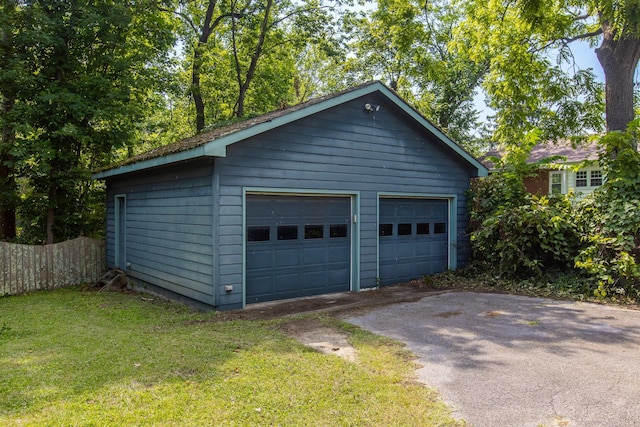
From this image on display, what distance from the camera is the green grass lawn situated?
3348mm

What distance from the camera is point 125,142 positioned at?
1221 centimetres

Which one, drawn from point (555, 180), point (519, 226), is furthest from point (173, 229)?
point (555, 180)

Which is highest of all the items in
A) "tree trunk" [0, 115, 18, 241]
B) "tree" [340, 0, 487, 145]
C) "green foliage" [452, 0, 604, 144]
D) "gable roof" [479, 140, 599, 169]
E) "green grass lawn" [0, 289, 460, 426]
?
"tree" [340, 0, 487, 145]

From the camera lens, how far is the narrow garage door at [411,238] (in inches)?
381

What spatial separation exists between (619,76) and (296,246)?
10679mm

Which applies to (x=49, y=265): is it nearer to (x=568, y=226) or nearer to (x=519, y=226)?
(x=519, y=226)

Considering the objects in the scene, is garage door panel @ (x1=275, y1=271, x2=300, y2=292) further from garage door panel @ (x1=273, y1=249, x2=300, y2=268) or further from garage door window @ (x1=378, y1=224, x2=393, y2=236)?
garage door window @ (x1=378, y1=224, x2=393, y2=236)

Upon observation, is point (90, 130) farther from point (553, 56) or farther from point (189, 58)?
point (553, 56)

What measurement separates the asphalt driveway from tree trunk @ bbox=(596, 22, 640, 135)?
7.20 meters

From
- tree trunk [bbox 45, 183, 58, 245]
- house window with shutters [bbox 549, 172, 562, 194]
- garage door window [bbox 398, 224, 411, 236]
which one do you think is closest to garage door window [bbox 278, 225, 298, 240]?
garage door window [bbox 398, 224, 411, 236]

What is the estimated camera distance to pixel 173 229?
27.8 ft

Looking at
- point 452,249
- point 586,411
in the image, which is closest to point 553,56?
point 452,249

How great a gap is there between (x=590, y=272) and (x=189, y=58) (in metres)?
18.3

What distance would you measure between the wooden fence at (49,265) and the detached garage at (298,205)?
0.68 metres
